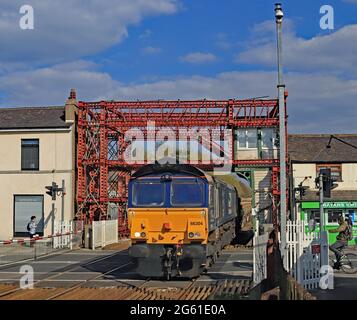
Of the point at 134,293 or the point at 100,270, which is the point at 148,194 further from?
the point at 100,270

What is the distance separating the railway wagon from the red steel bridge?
579 inches

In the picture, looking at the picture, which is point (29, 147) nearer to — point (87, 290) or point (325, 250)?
point (87, 290)

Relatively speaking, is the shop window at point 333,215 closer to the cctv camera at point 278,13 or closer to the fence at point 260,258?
the fence at point 260,258

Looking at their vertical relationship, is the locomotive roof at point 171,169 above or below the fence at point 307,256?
above

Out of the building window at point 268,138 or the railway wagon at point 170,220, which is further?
the building window at point 268,138

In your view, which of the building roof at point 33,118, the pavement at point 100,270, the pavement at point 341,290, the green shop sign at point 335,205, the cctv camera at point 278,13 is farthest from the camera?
the green shop sign at point 335,205

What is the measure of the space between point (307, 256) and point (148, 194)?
16.6 ft

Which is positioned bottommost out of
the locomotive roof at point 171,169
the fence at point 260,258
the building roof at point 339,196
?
the fence at point 260,258

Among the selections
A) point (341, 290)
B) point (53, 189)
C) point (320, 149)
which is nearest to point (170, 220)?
point (341, 290)

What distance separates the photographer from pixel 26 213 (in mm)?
32688

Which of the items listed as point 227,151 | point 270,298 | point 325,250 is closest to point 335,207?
point 227,151

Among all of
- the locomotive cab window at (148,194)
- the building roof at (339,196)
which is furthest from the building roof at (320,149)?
the locomotive cab window at (148,194)

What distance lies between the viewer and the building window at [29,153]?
108 ft

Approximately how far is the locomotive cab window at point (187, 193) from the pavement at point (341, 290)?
4.44 meters
